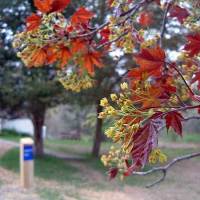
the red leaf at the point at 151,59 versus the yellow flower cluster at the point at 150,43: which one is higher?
the yellow flower cluster at the point at 150,43

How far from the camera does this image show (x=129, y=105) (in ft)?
4.45

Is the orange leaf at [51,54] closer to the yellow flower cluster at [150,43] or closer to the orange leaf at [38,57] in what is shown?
the orange leaf at [38,57]

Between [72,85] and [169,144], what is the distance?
20.8 meters

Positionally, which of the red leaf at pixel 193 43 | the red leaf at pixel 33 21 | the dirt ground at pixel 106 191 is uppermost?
the red leaf at pixel 33 21

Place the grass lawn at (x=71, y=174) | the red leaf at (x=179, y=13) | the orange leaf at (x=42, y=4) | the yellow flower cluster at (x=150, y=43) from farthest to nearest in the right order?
the grass lawn at (x=71, y=174), the yellow flower cluster at (x=150, y=43), the red leaf at (x=179, y=13), the orange leaf at (x=42, y=4)

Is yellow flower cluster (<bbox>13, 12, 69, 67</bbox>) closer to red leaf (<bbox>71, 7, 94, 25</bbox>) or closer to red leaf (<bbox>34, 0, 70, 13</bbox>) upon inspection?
red leaf (<bbox>71, 7, 94, 25</bbox>)

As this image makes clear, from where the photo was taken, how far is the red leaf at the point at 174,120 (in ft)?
4.69

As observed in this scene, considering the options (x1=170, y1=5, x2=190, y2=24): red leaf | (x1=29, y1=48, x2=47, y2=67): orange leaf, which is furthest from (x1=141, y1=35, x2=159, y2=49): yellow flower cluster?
(x1=29, y1=48, x2=47, y2=67): orange leaf

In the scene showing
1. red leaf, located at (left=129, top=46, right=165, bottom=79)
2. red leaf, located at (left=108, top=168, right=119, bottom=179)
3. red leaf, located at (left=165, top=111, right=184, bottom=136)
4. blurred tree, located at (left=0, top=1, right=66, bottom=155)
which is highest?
blurred tree, located at (left=0, top=1, right=66, bottom=155)

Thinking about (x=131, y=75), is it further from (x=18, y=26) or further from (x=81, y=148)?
(x=81, y=148)

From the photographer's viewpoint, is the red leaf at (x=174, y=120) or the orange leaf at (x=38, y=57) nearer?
the red leaf at (x=174, y=120)

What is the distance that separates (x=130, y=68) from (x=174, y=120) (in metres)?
0.19

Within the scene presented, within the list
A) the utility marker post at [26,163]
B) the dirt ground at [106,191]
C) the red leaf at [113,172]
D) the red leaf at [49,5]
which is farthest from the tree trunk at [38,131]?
the red leaf at [49,5]

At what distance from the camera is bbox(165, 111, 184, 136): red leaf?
4.69 feet
